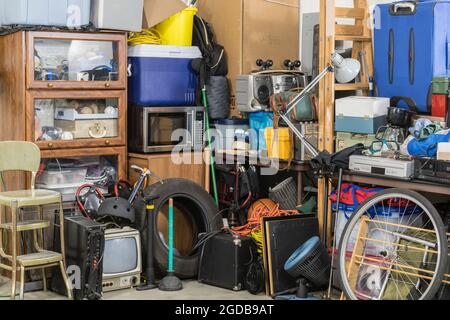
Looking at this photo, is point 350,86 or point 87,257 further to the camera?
point 350,86

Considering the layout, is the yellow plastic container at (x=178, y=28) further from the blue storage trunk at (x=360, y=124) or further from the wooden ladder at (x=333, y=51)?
the blue storage trunk at (x=360, y=124)

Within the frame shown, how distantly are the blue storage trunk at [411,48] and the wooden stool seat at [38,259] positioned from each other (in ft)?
8.14

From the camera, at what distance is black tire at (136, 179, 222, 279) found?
→ 5.46m

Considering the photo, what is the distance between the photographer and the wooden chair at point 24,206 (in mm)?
4895

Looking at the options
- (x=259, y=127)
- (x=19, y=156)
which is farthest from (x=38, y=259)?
(x=259, y=127)

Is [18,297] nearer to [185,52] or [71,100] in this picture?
[71,100]

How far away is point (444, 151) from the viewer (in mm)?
4535

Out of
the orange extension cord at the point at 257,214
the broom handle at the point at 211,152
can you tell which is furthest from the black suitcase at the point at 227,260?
the broom handle at the point at 211,152

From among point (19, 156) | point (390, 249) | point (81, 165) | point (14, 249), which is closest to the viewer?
point (390, 249)

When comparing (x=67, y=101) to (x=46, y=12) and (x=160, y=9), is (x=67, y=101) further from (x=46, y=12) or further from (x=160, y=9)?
(x=160, y=9)

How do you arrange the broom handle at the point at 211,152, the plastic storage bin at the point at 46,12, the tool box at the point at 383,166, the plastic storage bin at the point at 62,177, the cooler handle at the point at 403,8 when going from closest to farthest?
the tool box at the point at 383,166 < the cooler handle at the point at 403,8 < the plastic storage bin at the point at 46,12 < the plastic storage bin at the point at 62,177 < the broom handle at the point at 211,152

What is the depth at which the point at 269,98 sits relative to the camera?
18.8ft

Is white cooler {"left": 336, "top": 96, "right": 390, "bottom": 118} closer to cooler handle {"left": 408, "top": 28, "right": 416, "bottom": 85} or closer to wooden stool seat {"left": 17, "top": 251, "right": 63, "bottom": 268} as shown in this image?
cooler handle {"left": 408, "top": 28, "right": 416, "bottom": 85}

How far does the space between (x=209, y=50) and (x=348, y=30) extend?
3.97 feet
